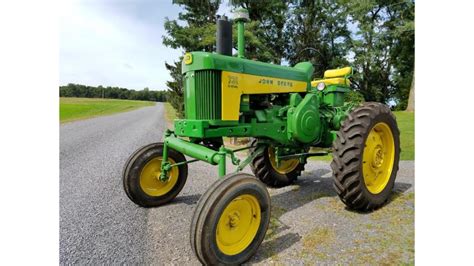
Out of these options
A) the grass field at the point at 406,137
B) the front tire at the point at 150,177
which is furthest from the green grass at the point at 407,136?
the front tire at the point at 150,177

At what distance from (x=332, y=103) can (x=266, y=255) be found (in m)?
2.40

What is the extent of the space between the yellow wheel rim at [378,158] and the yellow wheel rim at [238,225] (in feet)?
4.90

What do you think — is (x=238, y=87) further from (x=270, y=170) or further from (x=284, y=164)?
(x=284, y=164)

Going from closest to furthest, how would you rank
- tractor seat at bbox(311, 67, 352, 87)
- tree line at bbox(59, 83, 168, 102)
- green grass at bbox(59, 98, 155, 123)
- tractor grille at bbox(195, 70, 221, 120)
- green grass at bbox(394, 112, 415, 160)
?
tractor grille at bbox(195, 70, 221, 120) < tractor seat at bbox(311, 67, 352, 87) < tree line at bbox(59, 83, 168, 102) < green grass at bbox(394, 112, 415, 160) < green grass at bbox(59, 98, 155, 123)

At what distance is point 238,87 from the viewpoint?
2918 mm

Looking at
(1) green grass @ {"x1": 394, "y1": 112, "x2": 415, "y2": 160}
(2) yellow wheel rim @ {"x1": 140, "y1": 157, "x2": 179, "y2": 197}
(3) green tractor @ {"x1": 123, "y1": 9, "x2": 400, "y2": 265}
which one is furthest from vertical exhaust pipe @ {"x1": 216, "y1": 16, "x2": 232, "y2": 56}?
(1) green grass @ {"x1": 394, "y1": 112, "x2": 415, "y2": 160}

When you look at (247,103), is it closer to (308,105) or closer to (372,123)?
(308,105)

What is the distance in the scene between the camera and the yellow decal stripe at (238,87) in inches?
111

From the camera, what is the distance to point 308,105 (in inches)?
135

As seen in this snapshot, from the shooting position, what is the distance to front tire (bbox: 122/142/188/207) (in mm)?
3295

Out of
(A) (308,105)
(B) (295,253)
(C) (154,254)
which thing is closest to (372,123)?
(A) (308,105)

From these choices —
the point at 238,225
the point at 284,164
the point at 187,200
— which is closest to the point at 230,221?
the point at 238,225

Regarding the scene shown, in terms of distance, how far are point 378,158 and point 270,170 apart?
143 cm

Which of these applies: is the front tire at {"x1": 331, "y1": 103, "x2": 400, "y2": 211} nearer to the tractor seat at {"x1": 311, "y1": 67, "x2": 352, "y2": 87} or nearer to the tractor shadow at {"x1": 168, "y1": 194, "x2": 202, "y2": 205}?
the tractor seat at {"x1": 311, "y1": 67, "x2": 352, "y2": 87}
